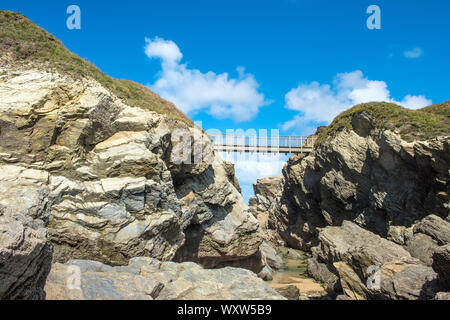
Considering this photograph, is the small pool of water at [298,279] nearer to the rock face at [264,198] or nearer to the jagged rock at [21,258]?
the jagged rock at [21,258]

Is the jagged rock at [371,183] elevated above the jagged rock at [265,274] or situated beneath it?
elevated above

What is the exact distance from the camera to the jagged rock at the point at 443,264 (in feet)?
48.5

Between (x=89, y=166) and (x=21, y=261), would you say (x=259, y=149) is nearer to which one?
(x=89, y=166)

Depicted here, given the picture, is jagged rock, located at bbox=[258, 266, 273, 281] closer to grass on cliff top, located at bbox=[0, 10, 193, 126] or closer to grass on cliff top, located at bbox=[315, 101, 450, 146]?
grass on cliff top, located at bbox=[0, 10, 193, 126]

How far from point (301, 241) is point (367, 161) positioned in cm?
3023

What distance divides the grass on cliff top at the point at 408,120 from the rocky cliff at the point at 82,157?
29.2 m

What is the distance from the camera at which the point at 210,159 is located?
30.9 metres

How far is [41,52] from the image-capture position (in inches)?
922

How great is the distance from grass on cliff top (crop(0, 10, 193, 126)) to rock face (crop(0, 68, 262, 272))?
145 centimetres

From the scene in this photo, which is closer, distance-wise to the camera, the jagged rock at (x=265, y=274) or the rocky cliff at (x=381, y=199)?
the rocky cliff at (x=381, y=199)

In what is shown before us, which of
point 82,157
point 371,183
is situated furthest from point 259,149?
point 82,157

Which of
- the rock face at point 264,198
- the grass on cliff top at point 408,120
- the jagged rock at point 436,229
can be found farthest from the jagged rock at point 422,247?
the rock face at point 264,198

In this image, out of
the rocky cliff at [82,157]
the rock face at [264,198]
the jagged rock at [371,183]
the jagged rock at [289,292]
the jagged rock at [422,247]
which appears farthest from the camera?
the rock face at [264,198]

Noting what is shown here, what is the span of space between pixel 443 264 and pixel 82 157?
22920 millimetres
